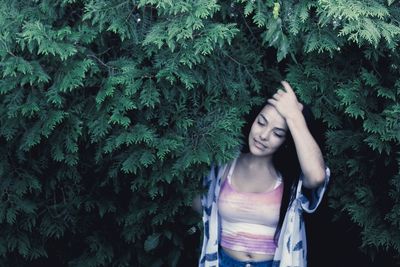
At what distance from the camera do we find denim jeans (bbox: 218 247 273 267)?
12.0 ft

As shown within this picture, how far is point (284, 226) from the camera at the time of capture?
11.7 ft

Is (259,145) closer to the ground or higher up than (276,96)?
closer to the ground

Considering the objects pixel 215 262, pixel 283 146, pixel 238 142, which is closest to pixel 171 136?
pixel 238 142

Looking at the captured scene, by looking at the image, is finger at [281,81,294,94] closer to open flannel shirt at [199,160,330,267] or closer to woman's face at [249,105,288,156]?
woman's face at [249,105,288,156]

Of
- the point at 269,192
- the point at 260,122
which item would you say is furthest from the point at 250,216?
the point at 260,122

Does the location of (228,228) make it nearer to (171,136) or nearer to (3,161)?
(171,136)

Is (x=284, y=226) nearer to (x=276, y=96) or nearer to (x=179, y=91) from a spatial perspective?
(x=276, y=96)

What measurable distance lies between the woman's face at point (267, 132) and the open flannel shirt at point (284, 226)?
26 cm

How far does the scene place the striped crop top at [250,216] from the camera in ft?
11.7

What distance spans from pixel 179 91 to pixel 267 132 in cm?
54

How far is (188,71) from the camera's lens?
327 centimetres

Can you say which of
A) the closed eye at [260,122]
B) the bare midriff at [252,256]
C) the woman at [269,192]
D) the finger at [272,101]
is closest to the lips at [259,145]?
the woman at [269,192]

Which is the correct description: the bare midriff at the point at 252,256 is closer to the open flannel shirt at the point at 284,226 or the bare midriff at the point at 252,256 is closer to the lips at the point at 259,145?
the open flannel shirt at the point at 284,226

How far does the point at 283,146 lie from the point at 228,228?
60cm
